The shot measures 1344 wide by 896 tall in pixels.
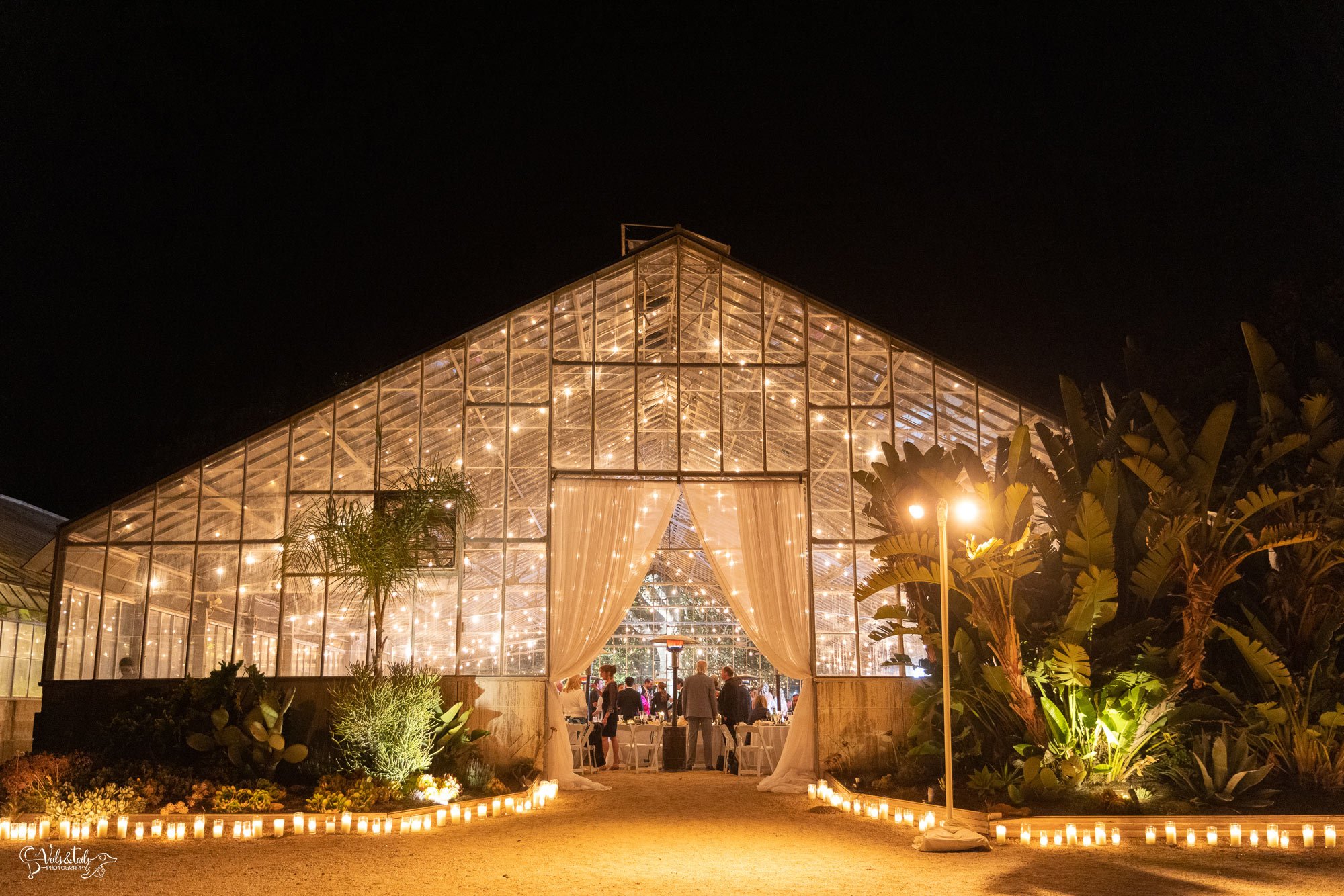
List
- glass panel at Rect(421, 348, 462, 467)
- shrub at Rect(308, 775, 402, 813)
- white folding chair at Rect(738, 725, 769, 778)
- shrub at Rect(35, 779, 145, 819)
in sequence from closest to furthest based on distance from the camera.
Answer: shrub at Rect(35, 779, 145, 819), shrub at Rect(308, 775, 402, 813), glass panel at Rect(421, 348, 462, 467), white folding chair at Rect(738, 725, 769, 778)

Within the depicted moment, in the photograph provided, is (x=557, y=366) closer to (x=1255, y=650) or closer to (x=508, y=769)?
(x=508, y=769)

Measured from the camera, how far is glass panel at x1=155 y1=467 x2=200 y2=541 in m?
12.1

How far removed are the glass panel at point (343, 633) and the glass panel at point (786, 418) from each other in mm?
5060

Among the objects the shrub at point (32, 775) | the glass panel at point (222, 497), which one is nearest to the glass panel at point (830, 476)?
the glass panel at point (222, 497)

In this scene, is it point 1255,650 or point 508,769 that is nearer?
point 1255,650

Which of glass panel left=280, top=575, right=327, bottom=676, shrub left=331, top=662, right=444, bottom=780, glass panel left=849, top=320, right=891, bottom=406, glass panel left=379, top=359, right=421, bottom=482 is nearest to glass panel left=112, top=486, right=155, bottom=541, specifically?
glass panel left=280, top=575, right=327, bottom=676

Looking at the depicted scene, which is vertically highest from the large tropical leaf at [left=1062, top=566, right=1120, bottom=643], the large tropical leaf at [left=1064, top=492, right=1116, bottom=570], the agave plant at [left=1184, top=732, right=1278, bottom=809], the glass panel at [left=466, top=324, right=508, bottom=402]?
the glass panel at [left=466, top=324, right=508, bottom=402]

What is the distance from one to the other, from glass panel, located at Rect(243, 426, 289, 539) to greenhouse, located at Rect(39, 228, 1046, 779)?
0.02 metres

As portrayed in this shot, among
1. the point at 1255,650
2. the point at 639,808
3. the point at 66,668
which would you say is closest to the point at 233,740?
the point at 66,668

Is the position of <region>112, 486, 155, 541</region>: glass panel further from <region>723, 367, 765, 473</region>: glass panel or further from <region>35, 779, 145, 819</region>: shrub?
<region>723, 367, 765, 473</region>: glass panel

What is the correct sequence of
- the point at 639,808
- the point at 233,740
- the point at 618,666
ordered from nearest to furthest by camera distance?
the point at 233,740, the point at 639,808, the point at 618,666

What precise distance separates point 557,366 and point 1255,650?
7.95 m

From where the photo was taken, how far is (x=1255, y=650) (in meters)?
9.55

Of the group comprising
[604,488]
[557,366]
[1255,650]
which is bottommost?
[1255,650]
